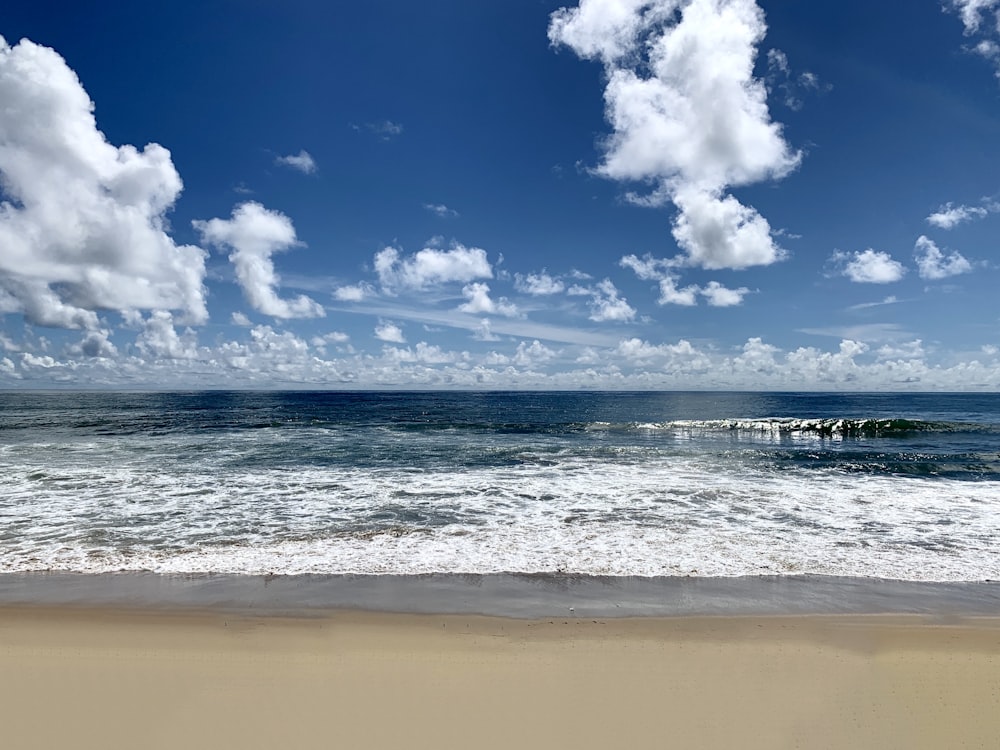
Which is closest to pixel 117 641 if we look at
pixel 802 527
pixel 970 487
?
pixel 802 527

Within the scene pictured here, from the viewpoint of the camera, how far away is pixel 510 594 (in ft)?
26.5

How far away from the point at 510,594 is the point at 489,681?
237cm

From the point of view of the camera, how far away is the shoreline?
7.50 m

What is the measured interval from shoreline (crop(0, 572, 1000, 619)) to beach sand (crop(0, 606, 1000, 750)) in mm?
347

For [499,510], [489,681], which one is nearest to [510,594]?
[489,681]

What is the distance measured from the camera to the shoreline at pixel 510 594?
24.6 ft

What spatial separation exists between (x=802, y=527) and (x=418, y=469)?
13590mm

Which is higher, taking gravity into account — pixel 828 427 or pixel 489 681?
pixel 828 427

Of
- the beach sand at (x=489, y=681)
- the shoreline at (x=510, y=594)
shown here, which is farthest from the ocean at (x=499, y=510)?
the beach sand at (x=489, y=681)

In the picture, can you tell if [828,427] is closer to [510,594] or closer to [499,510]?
[499,510]

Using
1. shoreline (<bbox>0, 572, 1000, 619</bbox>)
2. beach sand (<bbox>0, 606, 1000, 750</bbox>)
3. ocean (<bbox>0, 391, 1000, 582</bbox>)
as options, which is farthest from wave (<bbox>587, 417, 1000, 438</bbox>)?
beach sand (<bbox>0, 606, 1000, 750</bbox>)

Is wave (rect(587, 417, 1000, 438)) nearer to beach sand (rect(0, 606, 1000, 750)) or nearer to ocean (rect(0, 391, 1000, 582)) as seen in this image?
ocean (rect(0, 391, 1000, 582))

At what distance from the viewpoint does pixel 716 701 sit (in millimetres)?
5367

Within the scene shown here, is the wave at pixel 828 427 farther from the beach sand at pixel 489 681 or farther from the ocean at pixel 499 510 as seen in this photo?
the beach sand at pixel 489 681
